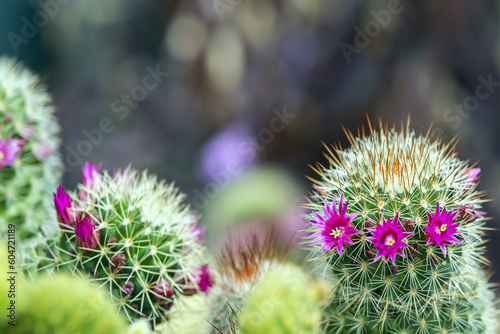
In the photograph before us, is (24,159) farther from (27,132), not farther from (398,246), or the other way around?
(398,246)

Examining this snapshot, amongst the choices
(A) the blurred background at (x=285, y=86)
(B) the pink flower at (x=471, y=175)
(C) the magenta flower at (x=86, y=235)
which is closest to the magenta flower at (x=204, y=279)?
(C) the magenta flower at (x=86, y=235)

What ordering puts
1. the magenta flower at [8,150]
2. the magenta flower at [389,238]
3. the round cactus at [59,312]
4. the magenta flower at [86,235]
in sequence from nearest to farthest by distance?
1. the round cactus at [59,312]
2. the magenta flower at [389,238]
3. the magenta flower at [86,235]
4. the magenta flower at [8,150]

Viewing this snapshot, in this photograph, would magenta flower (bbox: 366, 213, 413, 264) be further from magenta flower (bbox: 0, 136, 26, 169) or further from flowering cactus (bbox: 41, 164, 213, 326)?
magenta flower (bbox: 0, 136, 26, 169)

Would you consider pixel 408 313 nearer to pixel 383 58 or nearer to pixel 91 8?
pixel 383 58

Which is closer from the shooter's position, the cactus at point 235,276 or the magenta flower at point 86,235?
the magenta flower at point 86,235

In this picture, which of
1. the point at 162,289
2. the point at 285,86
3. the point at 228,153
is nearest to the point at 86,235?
the point at 162,289

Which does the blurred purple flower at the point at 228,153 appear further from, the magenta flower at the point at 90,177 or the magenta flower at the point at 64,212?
the magenta flower at the point at 64,212

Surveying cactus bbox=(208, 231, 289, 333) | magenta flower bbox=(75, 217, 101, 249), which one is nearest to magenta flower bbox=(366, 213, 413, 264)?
cactus bbox=(208, 231, 289, 333)

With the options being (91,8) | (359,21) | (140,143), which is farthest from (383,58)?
(91,8)

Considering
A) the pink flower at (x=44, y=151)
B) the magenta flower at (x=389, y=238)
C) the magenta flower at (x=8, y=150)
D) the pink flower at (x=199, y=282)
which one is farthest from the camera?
the pink flower at (x=44, y=151)
